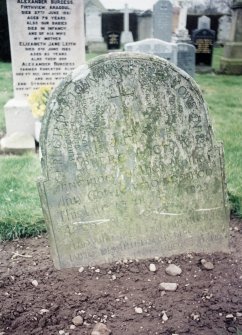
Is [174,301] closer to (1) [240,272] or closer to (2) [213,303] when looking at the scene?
(2) [213,303]

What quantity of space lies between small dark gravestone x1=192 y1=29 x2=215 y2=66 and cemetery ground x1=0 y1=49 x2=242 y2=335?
9.12m

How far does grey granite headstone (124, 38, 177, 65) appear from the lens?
8.39m

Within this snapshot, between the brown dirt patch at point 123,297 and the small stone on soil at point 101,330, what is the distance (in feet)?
0.13

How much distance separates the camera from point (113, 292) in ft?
7.77

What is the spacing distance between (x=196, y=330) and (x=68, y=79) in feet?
5.12

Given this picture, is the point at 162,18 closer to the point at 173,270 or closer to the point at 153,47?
the point at 153,47

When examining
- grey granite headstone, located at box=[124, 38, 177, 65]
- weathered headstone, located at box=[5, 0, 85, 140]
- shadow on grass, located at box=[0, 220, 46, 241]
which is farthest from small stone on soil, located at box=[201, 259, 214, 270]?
grey granite headstone, located at box=[124, 38, 177, 65]

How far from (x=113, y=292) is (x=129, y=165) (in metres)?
0.78

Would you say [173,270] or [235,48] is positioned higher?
[235,48]

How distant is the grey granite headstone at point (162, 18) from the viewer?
10891 mm

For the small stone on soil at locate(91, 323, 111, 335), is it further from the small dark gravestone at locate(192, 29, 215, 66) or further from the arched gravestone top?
the small dark gravestone at locate(192, 29, 215, 66)

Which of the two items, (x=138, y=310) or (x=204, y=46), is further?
(x=204, y=46)

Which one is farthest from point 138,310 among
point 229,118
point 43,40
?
point 229,118

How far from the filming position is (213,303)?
229cm
